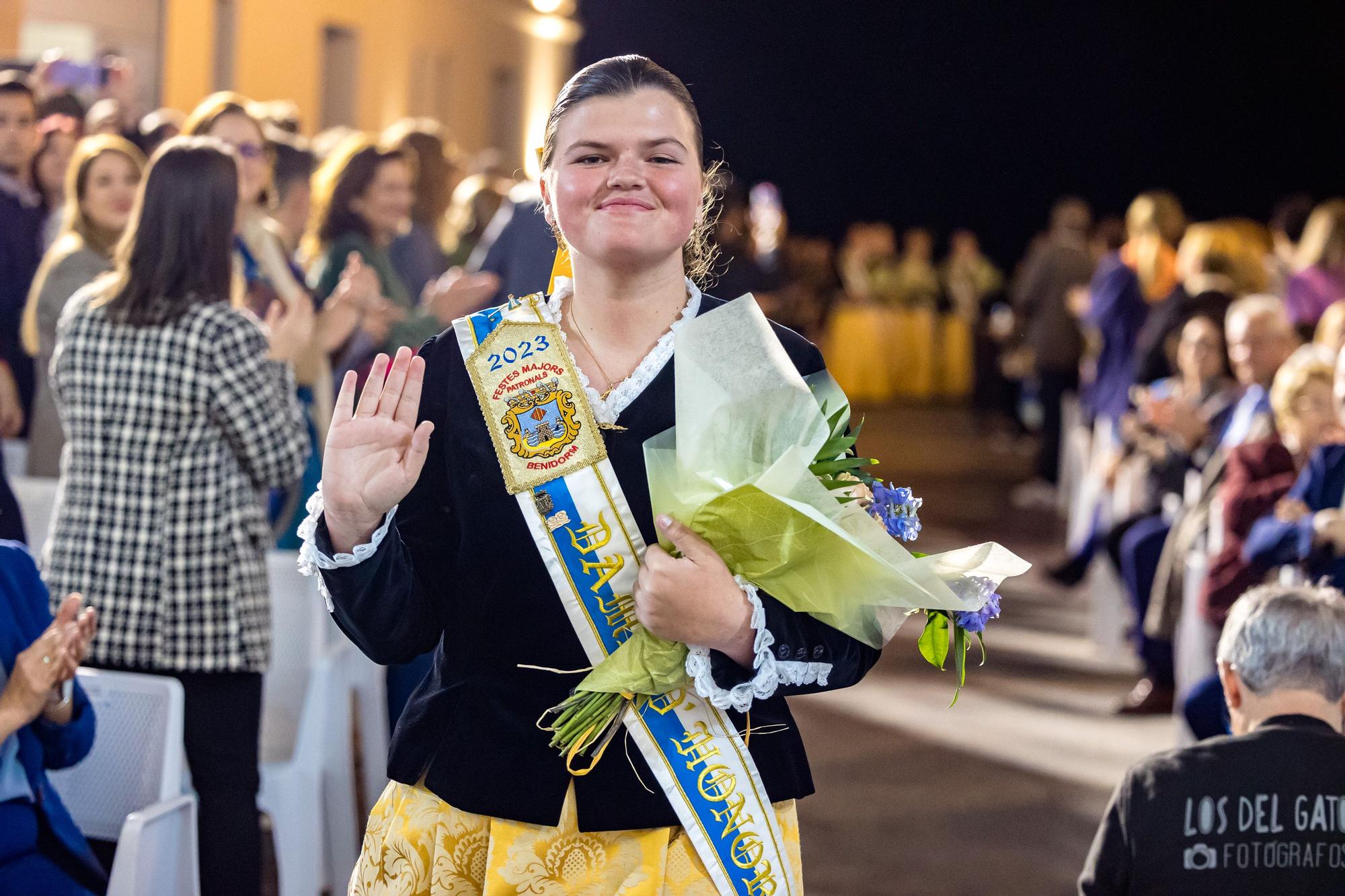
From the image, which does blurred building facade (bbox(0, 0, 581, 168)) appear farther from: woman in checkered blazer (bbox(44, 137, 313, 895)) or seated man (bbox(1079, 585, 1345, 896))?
seated man (bbox(1079, 585, 1345, 896))

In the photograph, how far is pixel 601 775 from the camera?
148 centimetres

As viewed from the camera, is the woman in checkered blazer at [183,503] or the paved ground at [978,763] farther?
the paved ground at [978,763]

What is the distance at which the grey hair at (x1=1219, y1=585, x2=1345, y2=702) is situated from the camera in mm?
2105

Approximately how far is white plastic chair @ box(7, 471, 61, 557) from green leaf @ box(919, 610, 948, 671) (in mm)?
2278

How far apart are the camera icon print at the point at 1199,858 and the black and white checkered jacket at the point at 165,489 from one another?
1.51m

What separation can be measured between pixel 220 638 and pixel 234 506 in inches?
8.8

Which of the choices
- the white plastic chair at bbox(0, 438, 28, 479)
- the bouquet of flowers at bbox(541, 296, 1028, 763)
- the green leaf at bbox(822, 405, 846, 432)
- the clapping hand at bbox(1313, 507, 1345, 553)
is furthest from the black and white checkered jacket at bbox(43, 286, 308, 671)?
the clapping hand at bbox(1313, 507, 1345, 553)

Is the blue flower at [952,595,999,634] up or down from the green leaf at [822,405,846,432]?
down

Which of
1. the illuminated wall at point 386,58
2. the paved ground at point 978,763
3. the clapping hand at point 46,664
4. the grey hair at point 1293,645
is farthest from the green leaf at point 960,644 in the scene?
the illuminated wall at point 386,58

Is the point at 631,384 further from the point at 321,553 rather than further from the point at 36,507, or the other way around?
the point at 36,507

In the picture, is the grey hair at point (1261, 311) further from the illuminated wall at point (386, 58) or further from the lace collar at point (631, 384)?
the illuminated wall at point (386, 58)

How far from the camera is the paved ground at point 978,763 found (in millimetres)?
3629

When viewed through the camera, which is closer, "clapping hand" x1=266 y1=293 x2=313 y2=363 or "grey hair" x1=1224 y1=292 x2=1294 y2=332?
"clapping hand" x1=266 y1=293 x2=313 y2=363

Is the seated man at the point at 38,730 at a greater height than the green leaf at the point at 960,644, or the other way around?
the green leaf at the point at 960,644
